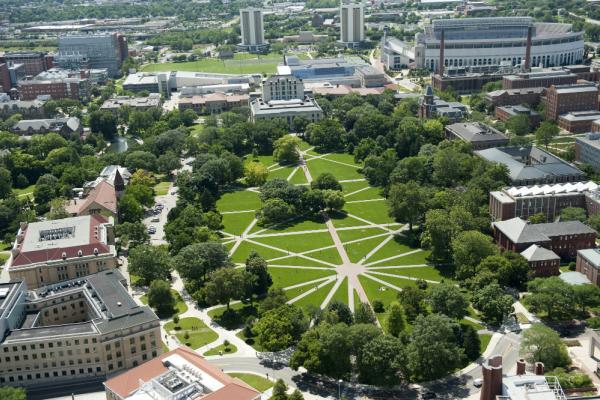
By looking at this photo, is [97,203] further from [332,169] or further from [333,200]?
[332,169]

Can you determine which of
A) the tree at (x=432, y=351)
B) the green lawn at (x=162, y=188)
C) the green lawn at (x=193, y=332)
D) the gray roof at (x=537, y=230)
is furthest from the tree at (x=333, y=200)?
the tree at (x=432, y=351)

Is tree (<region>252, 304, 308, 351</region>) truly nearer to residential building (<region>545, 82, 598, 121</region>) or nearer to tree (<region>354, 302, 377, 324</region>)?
tree (<region>354, 302, 377, 324</region>)

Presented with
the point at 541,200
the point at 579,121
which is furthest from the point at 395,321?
the point at 579,121

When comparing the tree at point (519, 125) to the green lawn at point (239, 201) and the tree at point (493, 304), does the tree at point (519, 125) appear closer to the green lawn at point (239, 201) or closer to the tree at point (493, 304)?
the green lawn at point (239, 201)

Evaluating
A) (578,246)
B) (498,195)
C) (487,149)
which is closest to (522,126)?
(487,149)

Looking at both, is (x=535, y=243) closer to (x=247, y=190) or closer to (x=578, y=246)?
(x=578, y=246)

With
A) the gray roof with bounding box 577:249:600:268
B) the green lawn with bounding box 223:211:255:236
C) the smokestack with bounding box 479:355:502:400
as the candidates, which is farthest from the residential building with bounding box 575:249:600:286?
the green lawn with bounding box 223:211:255:236
